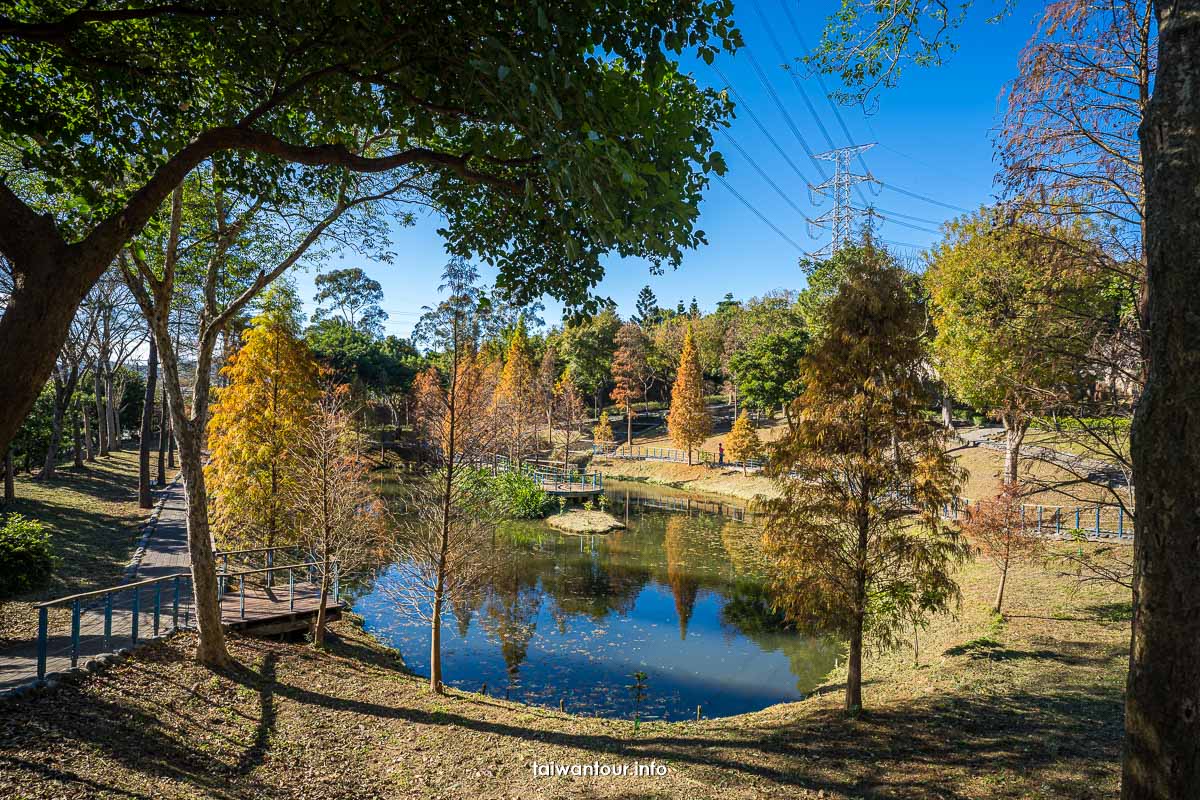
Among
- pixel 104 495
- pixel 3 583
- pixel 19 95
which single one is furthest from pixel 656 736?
pixel 104 495

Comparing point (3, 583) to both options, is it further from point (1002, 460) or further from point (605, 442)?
point (605, 442)

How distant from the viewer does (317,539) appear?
1363cm

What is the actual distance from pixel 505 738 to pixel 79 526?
1880cm

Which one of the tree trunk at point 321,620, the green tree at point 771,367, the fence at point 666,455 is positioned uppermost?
the green tree at point 771,367

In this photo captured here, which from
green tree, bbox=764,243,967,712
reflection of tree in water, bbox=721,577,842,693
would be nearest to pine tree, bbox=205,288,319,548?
green tree, bbox=764,243,967,712

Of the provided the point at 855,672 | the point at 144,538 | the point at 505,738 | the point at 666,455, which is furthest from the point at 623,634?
the point at 666,455

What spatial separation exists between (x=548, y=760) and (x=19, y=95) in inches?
348

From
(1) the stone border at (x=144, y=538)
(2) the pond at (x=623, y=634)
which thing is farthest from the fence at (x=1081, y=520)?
(1) the stone border at (x=144, y=538)

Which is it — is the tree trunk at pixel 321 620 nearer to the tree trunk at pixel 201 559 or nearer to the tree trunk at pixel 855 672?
the tree trunk at pixel 201 559

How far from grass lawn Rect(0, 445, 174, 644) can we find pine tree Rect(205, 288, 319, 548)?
2867 millimetres

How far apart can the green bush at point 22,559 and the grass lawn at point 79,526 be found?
0.37 m

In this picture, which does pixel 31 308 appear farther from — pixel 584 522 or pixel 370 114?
pixel 584 522

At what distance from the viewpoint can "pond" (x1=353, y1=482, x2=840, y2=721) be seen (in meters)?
13.6

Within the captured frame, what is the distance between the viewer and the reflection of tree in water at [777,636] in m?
15.0
